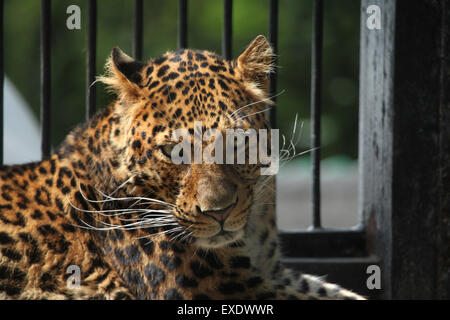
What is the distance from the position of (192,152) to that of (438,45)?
206cm

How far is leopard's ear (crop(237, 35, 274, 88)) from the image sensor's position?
4027 millimetres

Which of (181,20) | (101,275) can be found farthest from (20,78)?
(101,275)

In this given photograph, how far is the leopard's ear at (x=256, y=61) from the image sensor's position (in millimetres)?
4027

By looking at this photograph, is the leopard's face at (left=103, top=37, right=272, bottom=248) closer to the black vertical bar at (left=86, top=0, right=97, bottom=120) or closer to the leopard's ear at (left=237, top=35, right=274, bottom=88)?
the leopard's ear at (left=237, top=35, right=274, bottom=88)

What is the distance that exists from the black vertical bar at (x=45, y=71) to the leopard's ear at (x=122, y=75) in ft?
3.50

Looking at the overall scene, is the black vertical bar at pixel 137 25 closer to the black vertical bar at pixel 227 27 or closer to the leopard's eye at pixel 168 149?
the black vertical bar at pixel 227 27

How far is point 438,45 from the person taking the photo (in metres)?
4.85

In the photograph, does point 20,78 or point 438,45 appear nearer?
point 438,45

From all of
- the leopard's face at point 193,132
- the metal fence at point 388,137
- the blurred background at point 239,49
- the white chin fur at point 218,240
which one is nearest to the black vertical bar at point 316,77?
the metal fence at point 388,137

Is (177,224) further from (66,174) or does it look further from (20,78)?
(20,78)

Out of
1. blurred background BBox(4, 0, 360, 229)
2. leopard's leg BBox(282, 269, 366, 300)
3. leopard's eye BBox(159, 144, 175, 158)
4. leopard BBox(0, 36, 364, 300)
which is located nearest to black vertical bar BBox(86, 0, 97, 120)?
leopard BBox(0, 36, 364, 300)

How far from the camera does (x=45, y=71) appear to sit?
498 cm

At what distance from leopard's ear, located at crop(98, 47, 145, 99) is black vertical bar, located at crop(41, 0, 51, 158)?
1068 mm
